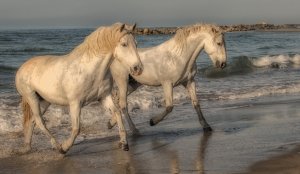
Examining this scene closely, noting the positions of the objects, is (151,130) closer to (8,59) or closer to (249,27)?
(8,59)

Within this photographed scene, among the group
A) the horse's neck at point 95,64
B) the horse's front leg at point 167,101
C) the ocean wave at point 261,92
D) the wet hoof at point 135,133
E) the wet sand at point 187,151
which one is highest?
the horse's neck at point 95,64

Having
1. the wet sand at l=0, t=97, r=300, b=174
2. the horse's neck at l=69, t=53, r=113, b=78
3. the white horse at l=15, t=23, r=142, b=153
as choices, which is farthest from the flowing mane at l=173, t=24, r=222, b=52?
the horse's neck at l=69, t=53, r=113, b=78

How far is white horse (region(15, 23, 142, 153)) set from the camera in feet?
22.6

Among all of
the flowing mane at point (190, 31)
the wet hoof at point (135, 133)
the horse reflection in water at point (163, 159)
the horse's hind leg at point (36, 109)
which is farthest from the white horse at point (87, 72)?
the flowing mane at point (190, 31)

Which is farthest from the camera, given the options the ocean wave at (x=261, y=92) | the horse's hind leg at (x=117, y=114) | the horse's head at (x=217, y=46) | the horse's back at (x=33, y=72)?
the ocean wave at (x=261, y=92)

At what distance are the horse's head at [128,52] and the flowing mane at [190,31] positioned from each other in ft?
8.16

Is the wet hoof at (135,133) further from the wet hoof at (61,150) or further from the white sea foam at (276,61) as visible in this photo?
the white sea foam at (276,61)

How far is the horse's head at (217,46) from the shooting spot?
9.09 meters

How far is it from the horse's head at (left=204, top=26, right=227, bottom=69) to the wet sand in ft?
3.48

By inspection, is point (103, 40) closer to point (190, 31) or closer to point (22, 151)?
point (22, 151)

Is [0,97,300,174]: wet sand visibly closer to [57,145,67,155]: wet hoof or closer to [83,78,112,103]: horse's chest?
[57,145,67,155]: wet hoof

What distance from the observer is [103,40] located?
700 centimetres

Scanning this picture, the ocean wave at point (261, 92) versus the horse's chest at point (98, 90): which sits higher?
the horse's chest at point (98, 90)

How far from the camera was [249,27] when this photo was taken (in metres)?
107
